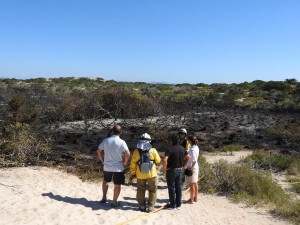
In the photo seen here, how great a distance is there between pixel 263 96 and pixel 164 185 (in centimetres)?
3246

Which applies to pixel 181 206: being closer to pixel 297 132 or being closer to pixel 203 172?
pixel 203 172

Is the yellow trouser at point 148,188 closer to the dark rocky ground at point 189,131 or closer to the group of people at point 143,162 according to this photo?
the group of people at point 143,162

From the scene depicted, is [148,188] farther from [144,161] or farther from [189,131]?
[189,131]

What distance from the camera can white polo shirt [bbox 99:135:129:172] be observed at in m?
7.31

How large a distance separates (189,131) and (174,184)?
1344 centimetres

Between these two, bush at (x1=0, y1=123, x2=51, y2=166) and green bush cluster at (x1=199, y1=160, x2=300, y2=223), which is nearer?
green bush cluster at (x1=199, y1=160, x2=300, y2=223)

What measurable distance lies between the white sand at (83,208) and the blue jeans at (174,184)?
0.76 feet

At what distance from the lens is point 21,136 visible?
452 inches

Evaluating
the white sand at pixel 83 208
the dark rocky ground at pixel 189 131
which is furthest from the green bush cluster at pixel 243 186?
the dark rocky ground at pixel 189 131

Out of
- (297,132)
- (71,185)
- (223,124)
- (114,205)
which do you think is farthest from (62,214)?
(223,124)

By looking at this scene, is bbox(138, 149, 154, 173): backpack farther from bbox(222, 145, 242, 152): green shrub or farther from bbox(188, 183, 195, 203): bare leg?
bbox(222, 145, 242, 152): green shrub

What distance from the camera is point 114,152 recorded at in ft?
24.1

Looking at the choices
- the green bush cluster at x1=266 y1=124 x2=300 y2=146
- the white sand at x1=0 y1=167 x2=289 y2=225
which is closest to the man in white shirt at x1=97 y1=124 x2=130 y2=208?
the white sand at x1=0 y1=167 x2=289 y2=225

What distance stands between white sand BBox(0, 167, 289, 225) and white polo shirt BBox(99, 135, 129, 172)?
0.90 m
